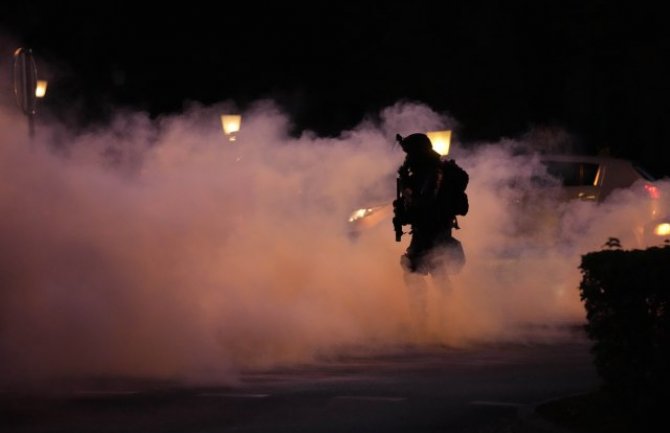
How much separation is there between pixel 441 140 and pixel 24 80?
19.3 ft

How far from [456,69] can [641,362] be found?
25.5m

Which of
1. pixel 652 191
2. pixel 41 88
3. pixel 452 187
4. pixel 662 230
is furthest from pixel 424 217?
pixel 41 88

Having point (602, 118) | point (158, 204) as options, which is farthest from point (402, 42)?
point (158, 204)

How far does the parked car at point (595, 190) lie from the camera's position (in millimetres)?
17766

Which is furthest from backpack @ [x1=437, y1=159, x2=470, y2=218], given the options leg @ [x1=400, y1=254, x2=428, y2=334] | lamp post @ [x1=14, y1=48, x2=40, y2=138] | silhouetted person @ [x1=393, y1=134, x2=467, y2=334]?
lamp post @ [x1=14, y1=48, x2=40, y2=138]

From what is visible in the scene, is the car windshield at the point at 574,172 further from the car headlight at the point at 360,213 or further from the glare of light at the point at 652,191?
the car headlight at the point at 360,213

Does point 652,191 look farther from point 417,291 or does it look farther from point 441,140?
point 417,291

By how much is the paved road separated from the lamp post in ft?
17.1

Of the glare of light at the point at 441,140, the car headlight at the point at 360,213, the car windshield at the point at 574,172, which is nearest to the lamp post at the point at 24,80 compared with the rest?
the car headlight at the point at 360,213

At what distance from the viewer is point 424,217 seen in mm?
12867

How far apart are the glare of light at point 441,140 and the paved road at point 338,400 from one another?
662 centimetres

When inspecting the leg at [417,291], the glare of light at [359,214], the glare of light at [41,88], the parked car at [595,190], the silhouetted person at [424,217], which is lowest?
the leg at [417,291]

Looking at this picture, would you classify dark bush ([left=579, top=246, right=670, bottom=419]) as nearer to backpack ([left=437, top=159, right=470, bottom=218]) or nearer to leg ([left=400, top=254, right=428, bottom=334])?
backpack ([left=437, top=159, right=470, bottom=218])

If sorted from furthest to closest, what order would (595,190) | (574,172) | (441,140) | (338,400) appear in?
(574,172) < (595,190) < (441,140) < (338,400)
